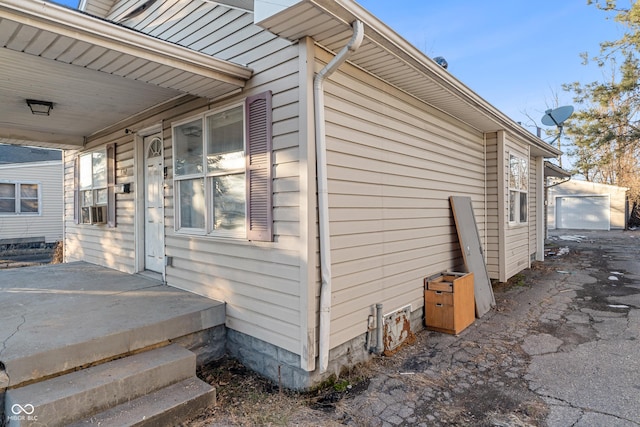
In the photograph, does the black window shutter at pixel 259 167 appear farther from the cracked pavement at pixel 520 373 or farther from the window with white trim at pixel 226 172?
the cracked pavement at pixel 520 373

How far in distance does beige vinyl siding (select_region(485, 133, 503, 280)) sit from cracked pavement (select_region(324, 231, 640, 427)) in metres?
1.10

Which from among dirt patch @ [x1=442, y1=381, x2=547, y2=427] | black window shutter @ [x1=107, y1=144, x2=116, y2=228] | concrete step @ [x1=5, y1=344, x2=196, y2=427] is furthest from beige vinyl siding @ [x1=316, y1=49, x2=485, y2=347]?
black window shutter @ [x1=107, y1=144, x2=116, y2=228]

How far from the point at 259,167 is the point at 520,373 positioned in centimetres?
305

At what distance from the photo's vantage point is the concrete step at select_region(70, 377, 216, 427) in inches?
86.9

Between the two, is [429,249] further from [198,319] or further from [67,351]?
[67,351]

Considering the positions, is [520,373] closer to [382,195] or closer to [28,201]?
[382,195]

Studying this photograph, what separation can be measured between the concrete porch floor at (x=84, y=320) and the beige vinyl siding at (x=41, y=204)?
459 inches

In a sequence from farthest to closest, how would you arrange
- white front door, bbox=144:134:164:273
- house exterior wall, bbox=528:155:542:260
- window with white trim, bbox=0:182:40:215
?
1. window with white trim, bbox=0:182:40:215
2. house exterior wall, bbox=528:155:542:260
3. white front door, bbox=144:134:164:273

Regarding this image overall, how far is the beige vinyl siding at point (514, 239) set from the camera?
6.57 m

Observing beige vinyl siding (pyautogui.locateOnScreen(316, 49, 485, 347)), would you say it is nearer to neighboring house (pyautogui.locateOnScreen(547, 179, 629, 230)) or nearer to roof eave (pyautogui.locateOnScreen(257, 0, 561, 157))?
Result: roof eave (pyautogui.locateOnScreen(257, 0, 561, 157))

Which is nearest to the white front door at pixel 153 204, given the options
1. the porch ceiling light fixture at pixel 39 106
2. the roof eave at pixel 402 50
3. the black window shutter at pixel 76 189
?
the porch ceiling light fixture at pixel 39 106

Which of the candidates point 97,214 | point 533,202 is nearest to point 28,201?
point 97,214

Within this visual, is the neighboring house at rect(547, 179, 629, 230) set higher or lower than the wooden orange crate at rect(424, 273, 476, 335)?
higher

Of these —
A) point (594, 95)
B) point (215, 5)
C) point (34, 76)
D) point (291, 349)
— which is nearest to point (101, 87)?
point (34, 76)
